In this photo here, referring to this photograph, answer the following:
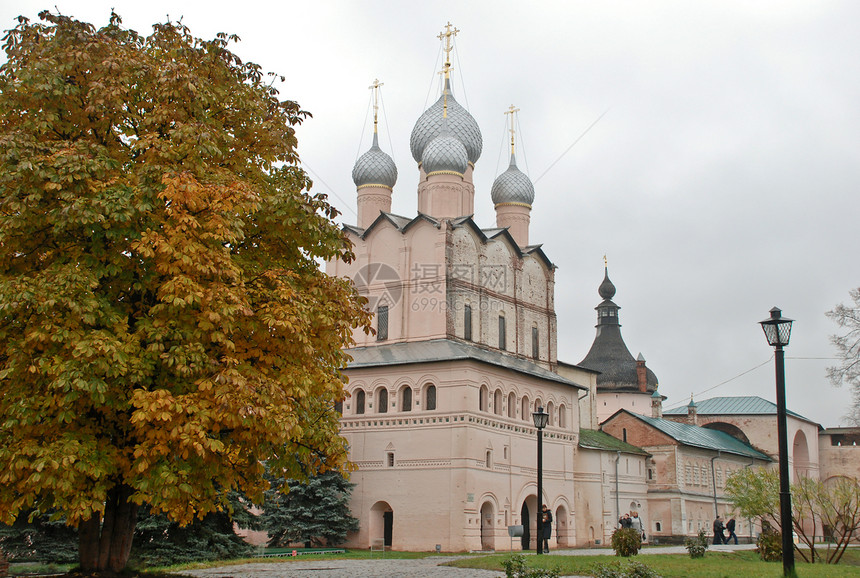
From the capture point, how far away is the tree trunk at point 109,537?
11.6 metres

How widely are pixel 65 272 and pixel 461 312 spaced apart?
19515 mm

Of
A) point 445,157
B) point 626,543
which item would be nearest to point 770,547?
point 626,543

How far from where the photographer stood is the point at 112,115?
38.1 feet

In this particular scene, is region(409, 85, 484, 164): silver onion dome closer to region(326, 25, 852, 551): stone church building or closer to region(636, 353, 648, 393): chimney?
region(326, 25, 852, 551): stone church building

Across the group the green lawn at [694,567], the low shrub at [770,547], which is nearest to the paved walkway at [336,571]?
the green lawn at [694,567]

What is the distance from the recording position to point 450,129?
33000 mm

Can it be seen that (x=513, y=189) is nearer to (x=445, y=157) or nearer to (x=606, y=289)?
(x=445, y=157)

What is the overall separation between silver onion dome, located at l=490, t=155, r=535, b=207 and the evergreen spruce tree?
1334cm

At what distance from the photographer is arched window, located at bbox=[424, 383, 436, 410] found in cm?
2677

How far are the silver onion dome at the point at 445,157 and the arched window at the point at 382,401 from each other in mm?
8279

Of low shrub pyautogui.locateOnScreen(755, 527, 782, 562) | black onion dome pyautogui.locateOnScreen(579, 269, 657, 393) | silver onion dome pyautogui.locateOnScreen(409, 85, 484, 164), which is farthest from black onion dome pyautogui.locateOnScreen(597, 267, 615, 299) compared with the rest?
low shrub pyautogui.locateOnScreen(755, 527, 782, 562)

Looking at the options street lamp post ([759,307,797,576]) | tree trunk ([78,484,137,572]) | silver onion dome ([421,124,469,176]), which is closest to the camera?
street lamp post ([759,307,797,576])

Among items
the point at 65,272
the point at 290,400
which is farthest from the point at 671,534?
the point at 65,272

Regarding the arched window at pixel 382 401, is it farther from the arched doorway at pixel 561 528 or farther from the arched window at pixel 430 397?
the arched doorway at pixel 561 528
